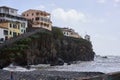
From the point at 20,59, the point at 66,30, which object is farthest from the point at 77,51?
the point at 20,59

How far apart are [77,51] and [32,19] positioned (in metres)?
25.6

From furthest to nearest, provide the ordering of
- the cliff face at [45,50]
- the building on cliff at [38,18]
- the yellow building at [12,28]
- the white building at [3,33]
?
1. the building on cliff at [38,18]
2. the yellow building at [12,28]
3. the white building at [3,33]
4. the cliff face at [45,50]

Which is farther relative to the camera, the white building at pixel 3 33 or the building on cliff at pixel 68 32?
the building on cliff at pixel 68 32

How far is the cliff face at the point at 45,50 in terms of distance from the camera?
8500cm

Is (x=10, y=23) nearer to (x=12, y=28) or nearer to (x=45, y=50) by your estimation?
(x=12, y=28)

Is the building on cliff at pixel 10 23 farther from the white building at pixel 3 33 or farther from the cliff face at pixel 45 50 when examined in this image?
the cliff face at pixel 45 50

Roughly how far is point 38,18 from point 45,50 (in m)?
22.5

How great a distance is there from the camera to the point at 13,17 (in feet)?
361

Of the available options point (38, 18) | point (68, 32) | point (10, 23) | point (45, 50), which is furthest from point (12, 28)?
point (68, 32)

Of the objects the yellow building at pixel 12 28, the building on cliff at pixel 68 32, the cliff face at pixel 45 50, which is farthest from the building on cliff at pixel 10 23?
the building on cliff at pixel 68 32

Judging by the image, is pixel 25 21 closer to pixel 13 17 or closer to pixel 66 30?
pixel 13 17

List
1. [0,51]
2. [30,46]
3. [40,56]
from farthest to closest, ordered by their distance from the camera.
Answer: [40,56] < [30,46] < [0,51]

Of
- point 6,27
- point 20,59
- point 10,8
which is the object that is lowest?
point 20,59

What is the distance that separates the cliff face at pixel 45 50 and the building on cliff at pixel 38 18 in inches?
348
